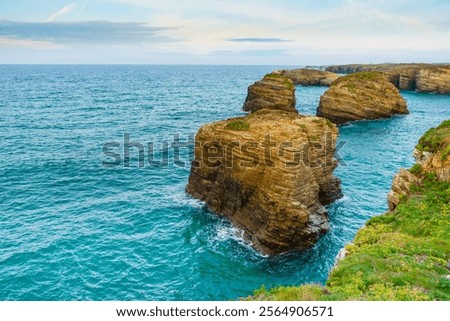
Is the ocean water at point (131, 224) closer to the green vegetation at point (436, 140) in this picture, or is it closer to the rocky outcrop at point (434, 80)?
the green vegetation at point (436, 140)

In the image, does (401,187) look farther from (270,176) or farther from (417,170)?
(270,176)

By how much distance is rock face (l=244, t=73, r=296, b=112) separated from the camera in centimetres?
7744

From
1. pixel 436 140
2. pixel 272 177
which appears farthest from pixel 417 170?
pixel 272 177

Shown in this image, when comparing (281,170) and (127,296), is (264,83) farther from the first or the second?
(127,296)

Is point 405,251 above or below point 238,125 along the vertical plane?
below

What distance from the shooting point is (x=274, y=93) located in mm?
79500

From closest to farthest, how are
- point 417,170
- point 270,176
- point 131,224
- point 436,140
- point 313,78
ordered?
point 417,170, point 436,140, point 270,176, point 131,224, point 313,78

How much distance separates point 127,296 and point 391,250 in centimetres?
1733

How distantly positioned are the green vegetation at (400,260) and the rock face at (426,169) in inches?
28.4

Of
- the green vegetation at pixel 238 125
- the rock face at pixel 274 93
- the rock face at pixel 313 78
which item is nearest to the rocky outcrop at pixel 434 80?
the rock face at pixel 313 78

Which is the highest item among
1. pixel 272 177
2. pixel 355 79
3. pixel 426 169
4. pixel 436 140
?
pixel 355 79

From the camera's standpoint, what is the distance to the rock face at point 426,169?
82.2 feet

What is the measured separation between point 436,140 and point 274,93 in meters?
53.2

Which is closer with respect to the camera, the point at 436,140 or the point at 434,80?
the point at 436,140
